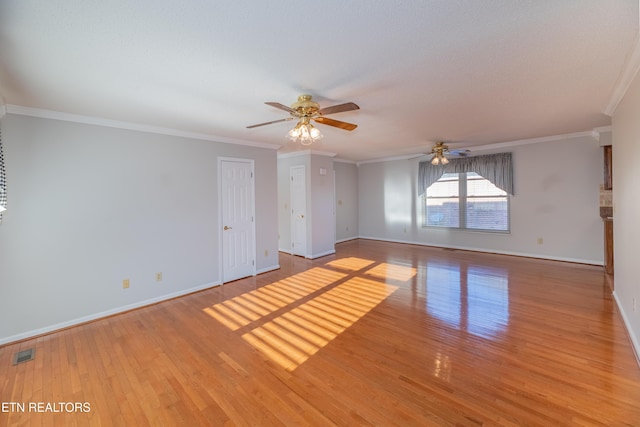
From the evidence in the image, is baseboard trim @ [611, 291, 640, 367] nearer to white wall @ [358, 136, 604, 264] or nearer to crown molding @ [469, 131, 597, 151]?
white wall @ [358, 136, 604, 264]

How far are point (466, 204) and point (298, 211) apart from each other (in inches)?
157

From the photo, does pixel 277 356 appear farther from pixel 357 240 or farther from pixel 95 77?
pixel 357 240

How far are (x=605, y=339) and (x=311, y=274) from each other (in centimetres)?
373

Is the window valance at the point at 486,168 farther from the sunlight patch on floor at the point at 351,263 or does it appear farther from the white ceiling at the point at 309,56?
the sunlight patch on floor at the point at 351,263

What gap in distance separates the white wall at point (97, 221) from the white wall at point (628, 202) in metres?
4.81

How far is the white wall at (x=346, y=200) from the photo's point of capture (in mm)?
7926

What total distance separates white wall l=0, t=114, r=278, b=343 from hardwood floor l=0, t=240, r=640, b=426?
1.09ft

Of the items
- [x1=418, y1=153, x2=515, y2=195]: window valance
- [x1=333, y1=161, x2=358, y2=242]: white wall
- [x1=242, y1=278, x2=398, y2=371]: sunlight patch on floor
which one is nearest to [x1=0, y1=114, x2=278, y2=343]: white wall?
[x1=242, y1=278, x2=398, y2=371]: sunlight patch on floor

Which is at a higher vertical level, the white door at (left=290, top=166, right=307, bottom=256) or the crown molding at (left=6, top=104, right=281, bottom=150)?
the crown molding at (left=6, top=104, right=281, bottom=150)

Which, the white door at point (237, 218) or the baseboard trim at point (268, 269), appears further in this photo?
the baseboard trim at point (268, 269)

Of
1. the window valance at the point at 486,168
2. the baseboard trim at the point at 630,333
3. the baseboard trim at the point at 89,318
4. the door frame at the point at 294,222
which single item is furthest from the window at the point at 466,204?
the baseboard trim at the point at 89,318

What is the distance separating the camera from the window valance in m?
5.82

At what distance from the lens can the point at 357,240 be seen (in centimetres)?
827

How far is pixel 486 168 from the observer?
6.07m
